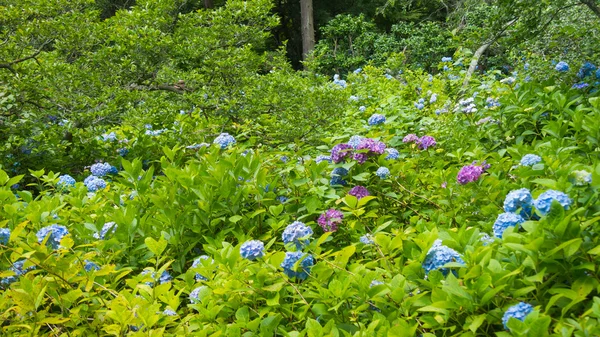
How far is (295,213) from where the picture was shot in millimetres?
2396

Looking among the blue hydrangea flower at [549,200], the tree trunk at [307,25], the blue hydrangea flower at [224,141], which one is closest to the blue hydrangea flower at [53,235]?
the blue hydrangea flower at [224,141]

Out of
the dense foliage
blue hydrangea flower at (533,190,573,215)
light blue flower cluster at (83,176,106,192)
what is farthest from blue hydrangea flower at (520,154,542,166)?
light blue flower cluster at (83,176,106,192)

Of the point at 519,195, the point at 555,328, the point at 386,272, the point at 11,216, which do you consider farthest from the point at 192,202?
the point at 555,328

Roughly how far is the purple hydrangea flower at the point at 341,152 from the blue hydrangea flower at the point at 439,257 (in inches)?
38.6

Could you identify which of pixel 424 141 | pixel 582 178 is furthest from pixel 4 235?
pixel 424 141

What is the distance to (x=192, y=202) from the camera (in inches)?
91.0

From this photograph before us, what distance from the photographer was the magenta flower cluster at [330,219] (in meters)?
2.24

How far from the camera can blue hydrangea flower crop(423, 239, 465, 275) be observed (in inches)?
60.7

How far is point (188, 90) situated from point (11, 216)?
12.3ft

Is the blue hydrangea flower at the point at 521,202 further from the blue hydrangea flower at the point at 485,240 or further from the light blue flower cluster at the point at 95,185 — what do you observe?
the light blue flower cluster at the point at 95,185

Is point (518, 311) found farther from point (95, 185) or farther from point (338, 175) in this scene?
point (95, 185)

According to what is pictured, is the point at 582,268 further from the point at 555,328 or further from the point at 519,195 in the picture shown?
the point at 519,195

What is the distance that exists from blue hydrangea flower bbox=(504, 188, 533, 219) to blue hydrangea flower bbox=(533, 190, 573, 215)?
0.49ft

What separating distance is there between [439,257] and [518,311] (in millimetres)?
282
